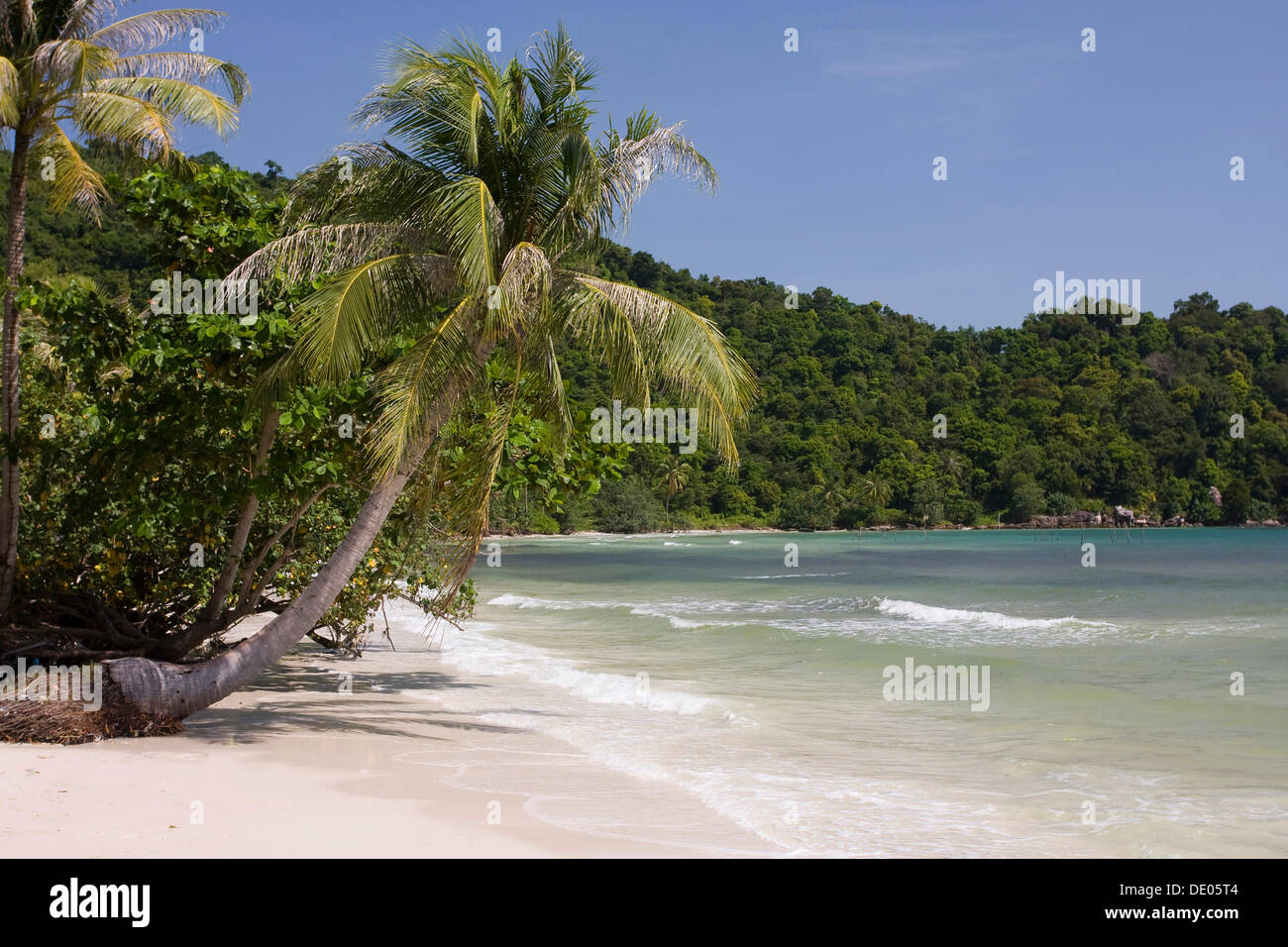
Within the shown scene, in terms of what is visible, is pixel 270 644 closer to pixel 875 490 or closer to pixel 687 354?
pixel 687 354

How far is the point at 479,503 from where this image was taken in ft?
28.9

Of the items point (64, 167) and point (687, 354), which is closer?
point (687, 354)

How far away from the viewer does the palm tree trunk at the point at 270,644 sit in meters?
8.79

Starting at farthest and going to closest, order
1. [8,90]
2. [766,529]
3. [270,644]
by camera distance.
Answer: [766,529] → [8,90] → [270,644]

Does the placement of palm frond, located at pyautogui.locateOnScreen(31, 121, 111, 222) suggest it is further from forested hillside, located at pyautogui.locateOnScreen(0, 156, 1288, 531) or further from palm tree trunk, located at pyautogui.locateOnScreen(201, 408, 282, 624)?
forested hillside, located at pyautogui.locateOnScreen(0, 156, 1288, 531)

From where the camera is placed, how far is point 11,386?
9.73m

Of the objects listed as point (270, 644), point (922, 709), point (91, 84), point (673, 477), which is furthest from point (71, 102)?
point (673, 477)

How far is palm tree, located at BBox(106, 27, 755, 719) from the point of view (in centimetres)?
844

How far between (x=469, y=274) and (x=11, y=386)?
486 cm

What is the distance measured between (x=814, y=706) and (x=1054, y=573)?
34.0 meters

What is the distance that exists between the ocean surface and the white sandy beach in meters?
0.29

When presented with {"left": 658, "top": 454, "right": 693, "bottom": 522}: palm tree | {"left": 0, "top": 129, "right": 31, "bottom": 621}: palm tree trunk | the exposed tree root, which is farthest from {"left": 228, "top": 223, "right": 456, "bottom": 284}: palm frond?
{"left": 658, "top": 454, "right": 693, "bottom": 522}: palm tree

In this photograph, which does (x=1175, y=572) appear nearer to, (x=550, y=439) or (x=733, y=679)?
(x=733, y=679)
